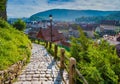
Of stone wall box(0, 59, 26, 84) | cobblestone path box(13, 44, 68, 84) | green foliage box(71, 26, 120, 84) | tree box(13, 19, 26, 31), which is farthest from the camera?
tree box(13, 19, 26, 31)

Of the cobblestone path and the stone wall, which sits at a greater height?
the stone wall

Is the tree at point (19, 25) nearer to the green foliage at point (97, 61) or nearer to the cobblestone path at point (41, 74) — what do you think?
the cobblestone path at point (41, 74)

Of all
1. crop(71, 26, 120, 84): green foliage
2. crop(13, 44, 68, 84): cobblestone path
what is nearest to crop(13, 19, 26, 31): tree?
crop(13, 44, 68, 84): cobblestone path

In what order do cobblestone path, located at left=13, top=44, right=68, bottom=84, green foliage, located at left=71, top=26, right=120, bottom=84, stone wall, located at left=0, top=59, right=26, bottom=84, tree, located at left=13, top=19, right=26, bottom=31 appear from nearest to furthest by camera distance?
1. green foliage, located at left=71, top=26, right=120, bottom=84
2. stone wall, located at left=0, top=59, right=26, bottom=84
3. cobblestone path, located at left=13, top=44, right=68, bottom=84
4. tree, located at left=13, top=19, right=26, bottom=31

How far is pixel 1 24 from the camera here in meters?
18.3

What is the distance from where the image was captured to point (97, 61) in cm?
895

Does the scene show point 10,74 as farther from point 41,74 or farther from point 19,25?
point 19,25

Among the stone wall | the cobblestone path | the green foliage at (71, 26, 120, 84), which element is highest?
the green foliage at (71, 26, 120, 84)

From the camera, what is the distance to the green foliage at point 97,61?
325 inches

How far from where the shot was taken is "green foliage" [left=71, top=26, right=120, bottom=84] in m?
8.26

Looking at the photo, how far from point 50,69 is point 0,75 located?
12.1 ft

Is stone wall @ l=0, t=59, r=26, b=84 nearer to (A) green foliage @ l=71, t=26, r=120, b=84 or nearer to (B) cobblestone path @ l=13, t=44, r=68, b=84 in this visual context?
(B) cobblestone path @ l=13, t=44, r=68, b=84

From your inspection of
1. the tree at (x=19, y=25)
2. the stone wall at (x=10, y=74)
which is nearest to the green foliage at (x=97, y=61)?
the stone wall at (x=10, y=74)

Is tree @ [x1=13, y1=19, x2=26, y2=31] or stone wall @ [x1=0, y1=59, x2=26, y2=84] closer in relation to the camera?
stone wall @ [x1=0, y1=59, x2=26, y2=84]
